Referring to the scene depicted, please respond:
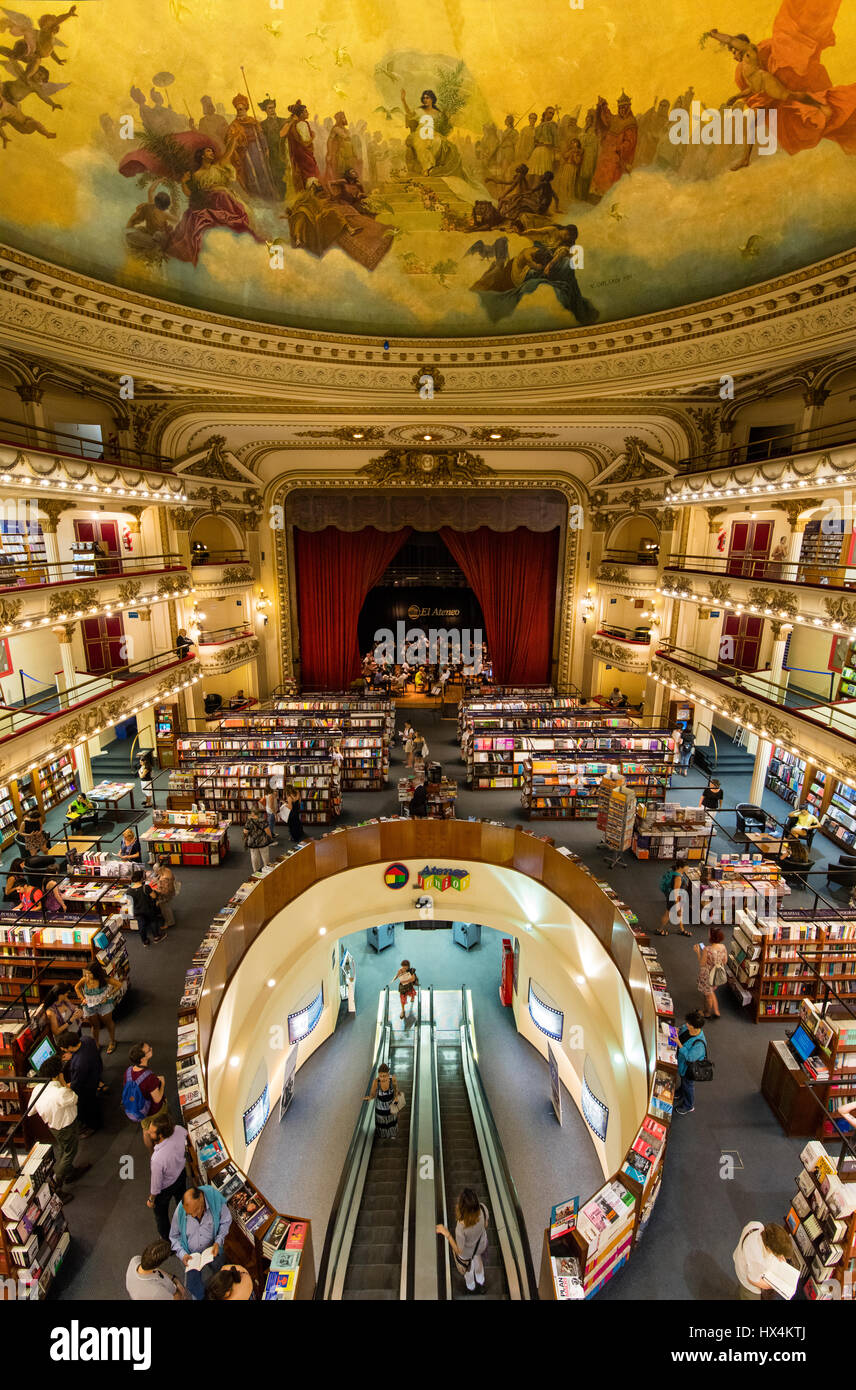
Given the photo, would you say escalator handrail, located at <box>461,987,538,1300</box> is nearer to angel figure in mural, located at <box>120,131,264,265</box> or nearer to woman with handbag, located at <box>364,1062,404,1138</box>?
Answer: woman with handbag, located at <box>364,1062,404,1138</box>

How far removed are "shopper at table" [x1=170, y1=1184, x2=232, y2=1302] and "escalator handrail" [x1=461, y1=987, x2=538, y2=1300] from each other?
10.5 feet

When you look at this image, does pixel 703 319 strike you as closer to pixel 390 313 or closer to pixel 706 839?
pixel 390 313

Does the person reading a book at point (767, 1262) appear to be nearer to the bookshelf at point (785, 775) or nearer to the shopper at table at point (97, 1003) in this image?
the shopper at table at point (97, 1003)

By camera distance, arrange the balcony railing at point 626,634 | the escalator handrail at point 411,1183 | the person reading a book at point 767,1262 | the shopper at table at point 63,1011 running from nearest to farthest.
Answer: the person reading a book at point 767,1262 < the shopper at table at point 63,1011 < the escalator handrail at point 411,1183 < the balcony railing at point 626,634

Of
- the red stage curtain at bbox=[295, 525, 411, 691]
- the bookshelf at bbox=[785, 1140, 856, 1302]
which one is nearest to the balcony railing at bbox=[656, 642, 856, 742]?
the bookshelf at bbox=[785, 1140, 856, 1302]

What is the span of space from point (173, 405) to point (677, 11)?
10258 millimetres

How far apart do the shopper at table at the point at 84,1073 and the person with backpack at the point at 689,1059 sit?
535 centimetres

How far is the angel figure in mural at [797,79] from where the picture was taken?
24.5ft

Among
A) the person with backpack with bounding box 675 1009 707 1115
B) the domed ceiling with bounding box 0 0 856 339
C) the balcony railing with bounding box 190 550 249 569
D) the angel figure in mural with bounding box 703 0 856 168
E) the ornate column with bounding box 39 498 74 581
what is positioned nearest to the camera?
the person with backpack with bounding box 675 1009 707 1115

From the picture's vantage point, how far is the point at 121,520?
13.6 m

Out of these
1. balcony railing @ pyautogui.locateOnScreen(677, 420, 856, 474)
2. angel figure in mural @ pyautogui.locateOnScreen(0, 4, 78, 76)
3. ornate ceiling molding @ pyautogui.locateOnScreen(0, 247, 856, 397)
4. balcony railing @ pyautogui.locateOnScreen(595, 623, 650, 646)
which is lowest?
balcony railing @ pyautogui.locateOnScreen(595, 623, 650, 646)

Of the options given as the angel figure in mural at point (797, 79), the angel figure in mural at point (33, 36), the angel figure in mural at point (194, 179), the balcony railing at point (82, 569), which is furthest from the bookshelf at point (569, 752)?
the angel figure in mural at point (33, 36)

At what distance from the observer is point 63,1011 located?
6070 mm

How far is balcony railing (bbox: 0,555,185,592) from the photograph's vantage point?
9.34 m
